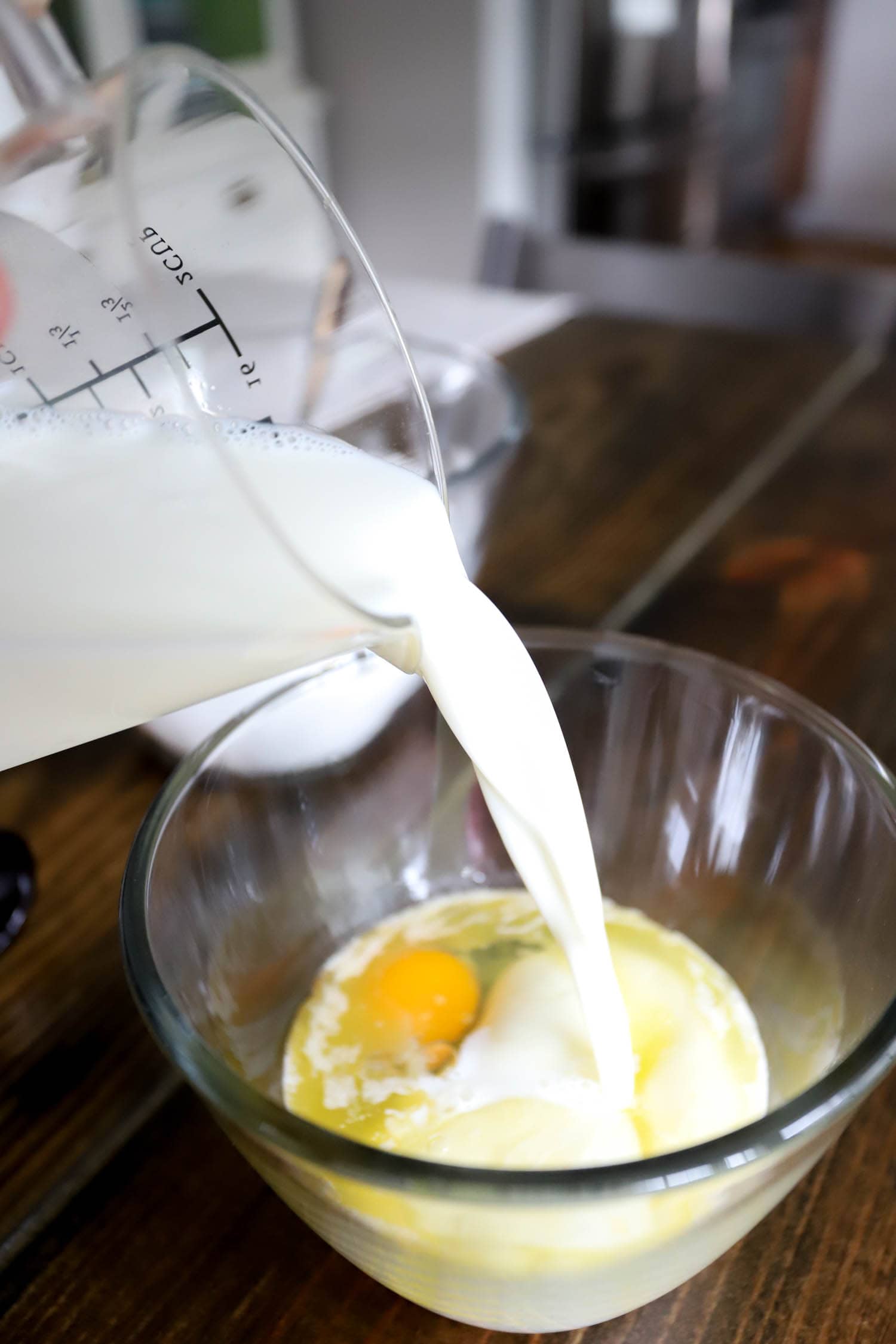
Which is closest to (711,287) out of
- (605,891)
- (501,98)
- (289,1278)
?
(605,891)

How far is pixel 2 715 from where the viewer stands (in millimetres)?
500

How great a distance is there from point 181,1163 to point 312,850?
185 millimetres

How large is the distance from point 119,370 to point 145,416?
4 centimetres

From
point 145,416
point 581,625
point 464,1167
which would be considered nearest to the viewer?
point 464,1167

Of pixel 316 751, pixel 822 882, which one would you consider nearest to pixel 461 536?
pixel 316 751

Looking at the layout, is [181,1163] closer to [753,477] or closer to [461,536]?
[461,536]

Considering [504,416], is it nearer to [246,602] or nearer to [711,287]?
[246,602]

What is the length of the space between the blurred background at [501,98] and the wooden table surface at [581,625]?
77.0 inches

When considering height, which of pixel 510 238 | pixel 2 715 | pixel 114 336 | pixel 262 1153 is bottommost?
pixel 510 238

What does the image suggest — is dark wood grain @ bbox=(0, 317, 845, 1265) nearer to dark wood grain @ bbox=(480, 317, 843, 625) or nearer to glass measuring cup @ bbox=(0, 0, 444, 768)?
dark wood grain @ bbox=(480, 317, 843, 625)

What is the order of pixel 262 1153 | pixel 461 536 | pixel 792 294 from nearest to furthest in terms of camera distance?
1. pixel 262 1153
2. pixel 461 536
3. pixel 792 294

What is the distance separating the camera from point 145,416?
18.9 inches

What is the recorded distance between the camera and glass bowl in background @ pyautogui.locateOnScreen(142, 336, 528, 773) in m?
0.64

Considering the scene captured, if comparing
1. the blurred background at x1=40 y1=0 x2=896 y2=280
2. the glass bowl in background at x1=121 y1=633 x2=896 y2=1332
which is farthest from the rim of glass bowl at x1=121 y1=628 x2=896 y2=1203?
the blurred background at x1=40 y1=0 x2=896 y2=280
